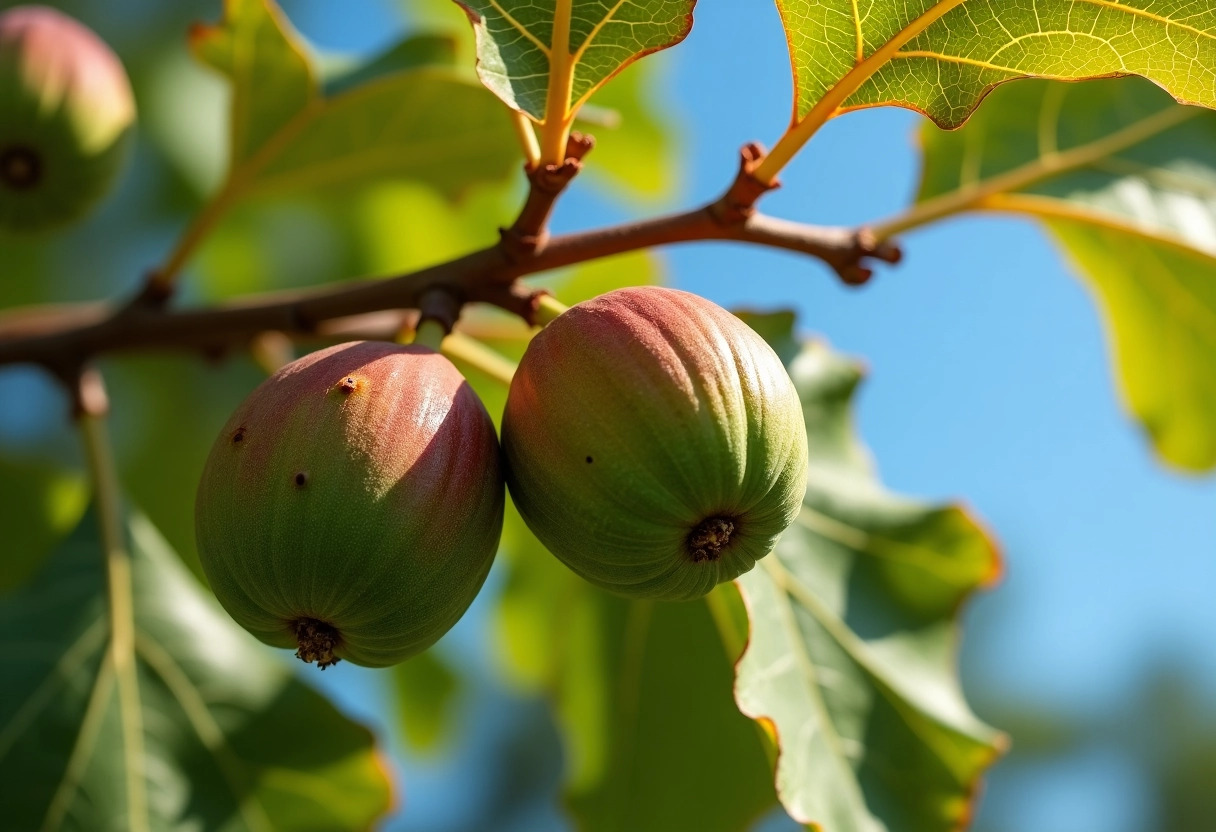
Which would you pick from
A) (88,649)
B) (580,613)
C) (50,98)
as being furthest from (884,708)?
(50,98)

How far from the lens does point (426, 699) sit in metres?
3.38

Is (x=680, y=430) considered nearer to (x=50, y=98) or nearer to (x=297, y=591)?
(x=297, y=591)

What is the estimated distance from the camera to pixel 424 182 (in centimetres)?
276

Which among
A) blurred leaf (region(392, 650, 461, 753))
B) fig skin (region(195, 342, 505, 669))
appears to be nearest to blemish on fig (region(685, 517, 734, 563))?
fig skin (region(195, 342, 505, 669))

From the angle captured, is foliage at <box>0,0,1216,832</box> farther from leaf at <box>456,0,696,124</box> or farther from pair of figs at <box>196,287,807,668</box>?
pair of figs at <box>196,287,807,668</box>

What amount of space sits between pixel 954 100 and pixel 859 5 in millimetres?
190

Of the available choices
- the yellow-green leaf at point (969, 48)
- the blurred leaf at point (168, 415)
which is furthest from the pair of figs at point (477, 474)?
the blurred leaf at point (168, 415)

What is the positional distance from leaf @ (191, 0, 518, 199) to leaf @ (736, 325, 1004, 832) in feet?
3.01

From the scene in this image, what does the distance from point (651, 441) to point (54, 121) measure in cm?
161

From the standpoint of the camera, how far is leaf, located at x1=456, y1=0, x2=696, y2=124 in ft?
4.92

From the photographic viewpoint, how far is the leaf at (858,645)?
70.8 inches

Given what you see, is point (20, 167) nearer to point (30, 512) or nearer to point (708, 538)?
point (30, 512)

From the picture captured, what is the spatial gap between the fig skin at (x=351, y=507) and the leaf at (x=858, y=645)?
539 millimetres

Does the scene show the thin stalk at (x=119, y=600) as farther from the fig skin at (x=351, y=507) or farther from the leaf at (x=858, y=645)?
the leaf at (x=858, y=645)
